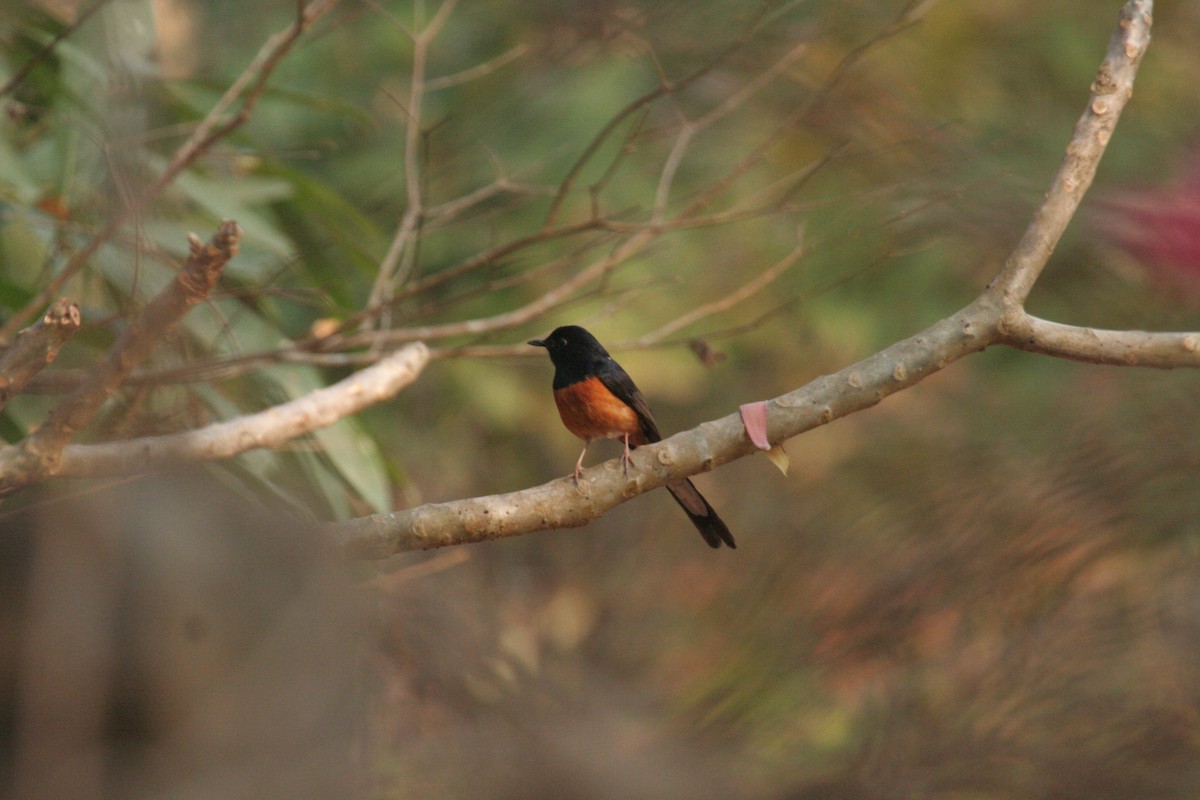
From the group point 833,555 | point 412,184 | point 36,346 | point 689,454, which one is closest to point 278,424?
point 36,346

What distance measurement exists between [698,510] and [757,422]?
760 mm

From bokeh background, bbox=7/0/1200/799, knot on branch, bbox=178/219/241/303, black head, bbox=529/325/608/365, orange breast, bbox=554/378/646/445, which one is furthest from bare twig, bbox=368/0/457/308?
knot on branch, bbox=178/219/241/303

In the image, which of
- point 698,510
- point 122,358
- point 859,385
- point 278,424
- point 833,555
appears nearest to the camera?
point 833,555

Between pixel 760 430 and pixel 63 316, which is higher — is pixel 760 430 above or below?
below

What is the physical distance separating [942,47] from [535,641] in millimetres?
1372

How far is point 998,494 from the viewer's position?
942mm

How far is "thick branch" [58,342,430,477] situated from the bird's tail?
2.21ft

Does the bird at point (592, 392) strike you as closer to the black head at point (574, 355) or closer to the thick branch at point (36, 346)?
the black head at point (574, 355)

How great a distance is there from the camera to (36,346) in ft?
5.34

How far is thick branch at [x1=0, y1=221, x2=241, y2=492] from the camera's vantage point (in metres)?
1.57

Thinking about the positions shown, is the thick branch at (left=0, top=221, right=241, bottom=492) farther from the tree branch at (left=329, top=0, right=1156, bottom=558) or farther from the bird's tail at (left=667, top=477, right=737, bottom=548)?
the bird's tail at (left=667, top=477, right=737, bottom=548)

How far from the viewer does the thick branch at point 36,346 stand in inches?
62.9

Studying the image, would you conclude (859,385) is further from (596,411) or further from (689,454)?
(596,411)

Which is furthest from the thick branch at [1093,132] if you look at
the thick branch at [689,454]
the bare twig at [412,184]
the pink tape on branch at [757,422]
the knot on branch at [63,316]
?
the bare twig at [412,184]
